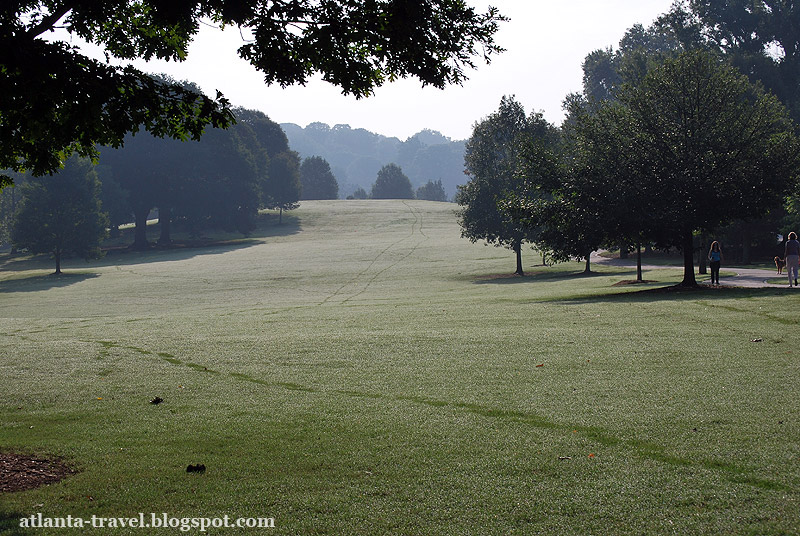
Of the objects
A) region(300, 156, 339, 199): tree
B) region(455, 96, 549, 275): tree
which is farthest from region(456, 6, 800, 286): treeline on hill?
region(300, 156, 339, 199): tree

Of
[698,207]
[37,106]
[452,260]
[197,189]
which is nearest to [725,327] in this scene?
[698,207]

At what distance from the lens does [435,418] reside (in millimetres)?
8430

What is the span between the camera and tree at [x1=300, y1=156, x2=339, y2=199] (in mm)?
168500

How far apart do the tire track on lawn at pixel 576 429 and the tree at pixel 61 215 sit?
5456cm

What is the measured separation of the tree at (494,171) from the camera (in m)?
49.8

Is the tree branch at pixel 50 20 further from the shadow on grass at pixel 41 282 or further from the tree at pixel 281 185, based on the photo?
the tree at pixel 281 185

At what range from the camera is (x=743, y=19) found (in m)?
74.0

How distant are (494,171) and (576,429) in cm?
4474

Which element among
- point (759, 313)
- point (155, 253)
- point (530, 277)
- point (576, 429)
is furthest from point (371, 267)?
point (576, 429)

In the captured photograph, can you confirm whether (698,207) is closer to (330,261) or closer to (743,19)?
(330,261)

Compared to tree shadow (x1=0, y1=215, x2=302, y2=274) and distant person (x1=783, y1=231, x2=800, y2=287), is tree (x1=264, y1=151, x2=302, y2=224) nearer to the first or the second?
tree shadow (x1=0, y1=215, x2=302, y2=274)

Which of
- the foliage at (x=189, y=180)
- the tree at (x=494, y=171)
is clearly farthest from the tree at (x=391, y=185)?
the tree at (x=494, y=171)

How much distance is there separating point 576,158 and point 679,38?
2354 inches

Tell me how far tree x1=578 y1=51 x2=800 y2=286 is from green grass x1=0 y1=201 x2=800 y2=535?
Answer: 406 cm
